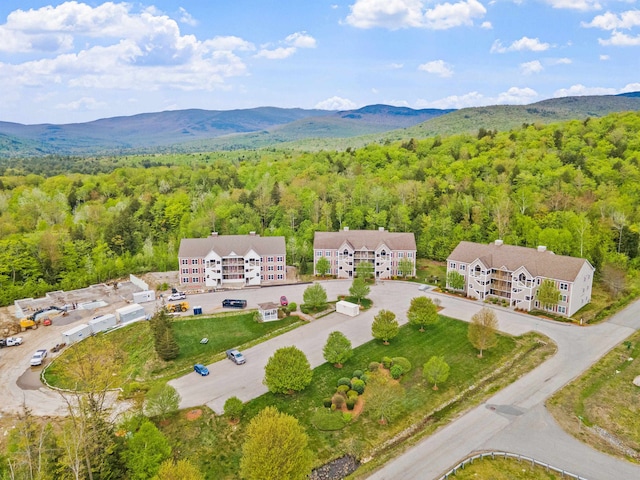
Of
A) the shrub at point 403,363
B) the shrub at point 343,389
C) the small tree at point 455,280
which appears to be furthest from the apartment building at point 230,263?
the shrub at point 343,389

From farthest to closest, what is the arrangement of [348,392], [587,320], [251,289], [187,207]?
[187,207], [251,289], [587,320], [348,392]

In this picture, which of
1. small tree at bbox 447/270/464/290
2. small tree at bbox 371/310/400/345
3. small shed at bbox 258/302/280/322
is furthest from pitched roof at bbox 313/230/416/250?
small tree at bbox 371/310/400/345

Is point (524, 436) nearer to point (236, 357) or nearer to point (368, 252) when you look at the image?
point (236, 357)

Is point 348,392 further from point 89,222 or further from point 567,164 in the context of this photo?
point 567,164

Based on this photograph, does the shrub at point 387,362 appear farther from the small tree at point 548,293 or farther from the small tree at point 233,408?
the small tree at point 548,293

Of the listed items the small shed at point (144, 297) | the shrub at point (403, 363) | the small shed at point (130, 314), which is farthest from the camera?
the small shed at point (144, 297)

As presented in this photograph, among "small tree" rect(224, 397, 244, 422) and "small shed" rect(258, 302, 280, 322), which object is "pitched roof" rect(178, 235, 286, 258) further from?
"small tree" rect(224, 397, 244, 422)

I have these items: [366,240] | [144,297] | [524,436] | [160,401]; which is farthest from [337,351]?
[144,297]

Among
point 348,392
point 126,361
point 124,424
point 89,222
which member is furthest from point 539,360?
point 89,222
